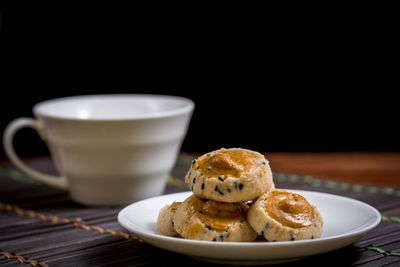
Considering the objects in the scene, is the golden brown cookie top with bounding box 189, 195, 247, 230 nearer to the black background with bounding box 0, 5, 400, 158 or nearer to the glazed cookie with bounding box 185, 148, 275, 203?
the glazed cookie with bounding box 185, 148, 275, 203

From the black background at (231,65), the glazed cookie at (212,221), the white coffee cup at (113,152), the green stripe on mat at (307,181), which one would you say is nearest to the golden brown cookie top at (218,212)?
the glazed cookie at (212,221)

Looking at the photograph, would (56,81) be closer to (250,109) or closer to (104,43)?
(104,43)

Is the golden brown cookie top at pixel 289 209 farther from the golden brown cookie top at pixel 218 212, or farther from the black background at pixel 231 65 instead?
the black background at pixel 231 65

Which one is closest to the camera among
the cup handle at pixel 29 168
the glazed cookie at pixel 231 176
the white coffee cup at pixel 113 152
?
the glazed cookie at pixel 231 176

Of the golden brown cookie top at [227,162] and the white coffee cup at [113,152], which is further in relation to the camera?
the white coffee cup at [113,152]

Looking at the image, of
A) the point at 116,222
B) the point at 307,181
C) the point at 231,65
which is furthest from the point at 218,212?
the point at 231,65

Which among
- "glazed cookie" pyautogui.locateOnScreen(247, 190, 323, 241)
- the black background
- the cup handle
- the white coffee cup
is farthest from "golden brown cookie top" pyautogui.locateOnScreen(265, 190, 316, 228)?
the black background
